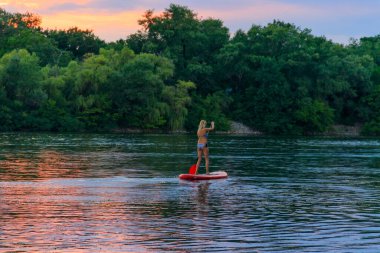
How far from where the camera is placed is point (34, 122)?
91.8m

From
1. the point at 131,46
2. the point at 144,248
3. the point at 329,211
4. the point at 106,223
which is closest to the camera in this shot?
the point at 144,248

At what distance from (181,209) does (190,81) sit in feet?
284

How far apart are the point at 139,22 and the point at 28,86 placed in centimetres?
2787

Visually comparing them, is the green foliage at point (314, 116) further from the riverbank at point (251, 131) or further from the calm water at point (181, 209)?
the calm water at point (181, 209)

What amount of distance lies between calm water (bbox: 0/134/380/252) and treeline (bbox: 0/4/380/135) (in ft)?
189

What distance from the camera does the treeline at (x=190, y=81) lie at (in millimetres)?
94750

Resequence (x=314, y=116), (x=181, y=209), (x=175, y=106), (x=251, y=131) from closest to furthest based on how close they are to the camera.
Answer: (x=181, y=209) < (x=175, y=106) < (x=314, y=116) < (x=251, y=131)

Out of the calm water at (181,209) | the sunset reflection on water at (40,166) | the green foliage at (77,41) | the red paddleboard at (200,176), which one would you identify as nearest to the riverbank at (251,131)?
the green foliage at (77,41)

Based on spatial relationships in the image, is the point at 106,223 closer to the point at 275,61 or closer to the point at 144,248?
the point at 144,248

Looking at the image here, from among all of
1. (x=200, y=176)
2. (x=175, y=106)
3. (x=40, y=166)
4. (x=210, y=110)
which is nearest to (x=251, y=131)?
(x=210, y=110)

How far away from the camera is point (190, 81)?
10794cm

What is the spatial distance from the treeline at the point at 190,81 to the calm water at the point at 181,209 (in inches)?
2266

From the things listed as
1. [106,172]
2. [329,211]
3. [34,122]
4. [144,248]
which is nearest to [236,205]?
[329,211]

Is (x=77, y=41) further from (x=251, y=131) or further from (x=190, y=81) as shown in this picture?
(x=251, y=131)
